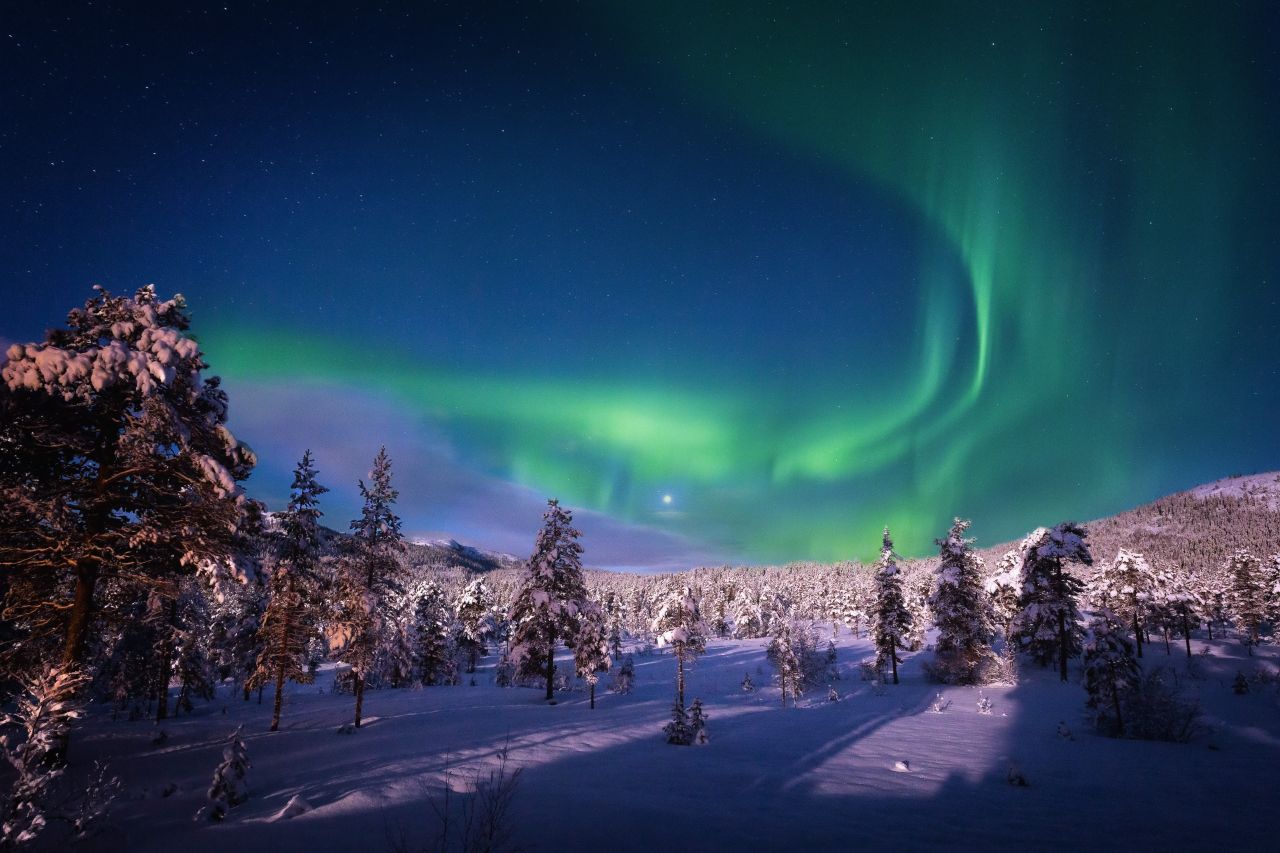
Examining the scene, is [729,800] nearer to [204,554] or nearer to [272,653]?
[204,554]

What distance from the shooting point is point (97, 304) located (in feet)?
36.3

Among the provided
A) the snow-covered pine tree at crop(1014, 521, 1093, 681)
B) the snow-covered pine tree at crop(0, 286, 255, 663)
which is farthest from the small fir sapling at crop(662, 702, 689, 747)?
the snow-covered pine tree at crop(1014, 521, 1093, 681)

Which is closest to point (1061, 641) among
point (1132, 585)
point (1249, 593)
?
point (1132, 585)

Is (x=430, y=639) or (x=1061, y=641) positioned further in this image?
(x=430, y=639)

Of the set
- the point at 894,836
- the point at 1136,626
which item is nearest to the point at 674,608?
the point at 894,836

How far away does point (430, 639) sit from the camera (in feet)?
161

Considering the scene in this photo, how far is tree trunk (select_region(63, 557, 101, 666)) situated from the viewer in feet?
33.9

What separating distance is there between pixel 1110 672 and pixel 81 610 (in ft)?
113

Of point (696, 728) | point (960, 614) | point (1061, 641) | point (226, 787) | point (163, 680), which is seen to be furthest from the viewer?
point (960, 614)

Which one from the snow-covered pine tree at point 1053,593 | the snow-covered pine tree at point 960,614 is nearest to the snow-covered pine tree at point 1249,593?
the snow-covered pine tree at point 1053,593

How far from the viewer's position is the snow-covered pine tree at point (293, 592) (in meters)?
21.6

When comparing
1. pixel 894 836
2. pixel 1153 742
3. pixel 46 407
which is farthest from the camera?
pixel 1153 742

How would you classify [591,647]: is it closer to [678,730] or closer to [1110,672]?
[678,730]

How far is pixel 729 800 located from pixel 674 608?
24.2 m
